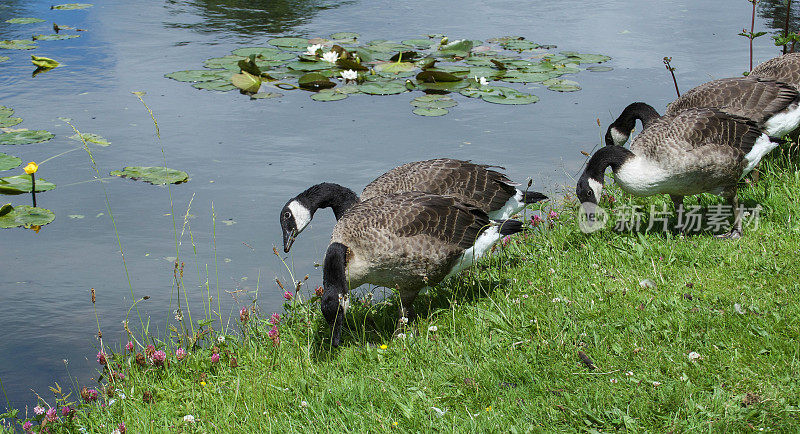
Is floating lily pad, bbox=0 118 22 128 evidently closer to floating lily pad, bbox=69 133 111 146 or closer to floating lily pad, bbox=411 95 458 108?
floating lily pad, bbox=69 133 111 146

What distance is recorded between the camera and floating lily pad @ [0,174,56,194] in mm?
7416

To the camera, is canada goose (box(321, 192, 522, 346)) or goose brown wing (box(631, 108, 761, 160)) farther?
goose brown wing (box(631, 108, 761, 160))

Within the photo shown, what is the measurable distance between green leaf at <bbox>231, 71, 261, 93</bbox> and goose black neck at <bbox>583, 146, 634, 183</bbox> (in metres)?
5.59

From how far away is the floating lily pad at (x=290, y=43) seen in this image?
12.4m

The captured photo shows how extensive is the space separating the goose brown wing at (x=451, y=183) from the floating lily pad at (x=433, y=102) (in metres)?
3.30

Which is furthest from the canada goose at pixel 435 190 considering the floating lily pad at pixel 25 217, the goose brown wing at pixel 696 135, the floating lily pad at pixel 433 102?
the floating lily pad at pixel 433 102

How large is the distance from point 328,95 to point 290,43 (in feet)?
8.64

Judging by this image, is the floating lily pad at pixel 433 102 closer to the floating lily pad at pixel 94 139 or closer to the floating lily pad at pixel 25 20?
the floating lily pad at pixel 94 139

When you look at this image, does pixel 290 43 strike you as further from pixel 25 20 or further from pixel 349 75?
pixel 25 20

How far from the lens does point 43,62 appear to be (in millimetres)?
11125

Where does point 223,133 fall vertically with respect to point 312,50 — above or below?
below

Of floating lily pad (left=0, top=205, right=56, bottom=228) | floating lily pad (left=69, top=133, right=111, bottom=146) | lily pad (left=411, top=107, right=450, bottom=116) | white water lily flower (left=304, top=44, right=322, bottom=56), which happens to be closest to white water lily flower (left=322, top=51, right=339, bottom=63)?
white water lily flower (left=304, top=44, right=322, bottom=56)

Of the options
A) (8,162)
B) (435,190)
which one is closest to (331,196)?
(435,190)

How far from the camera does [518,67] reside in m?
11.4
